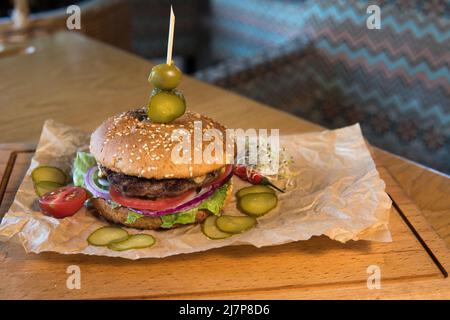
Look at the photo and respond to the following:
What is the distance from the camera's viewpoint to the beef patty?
1.63 m

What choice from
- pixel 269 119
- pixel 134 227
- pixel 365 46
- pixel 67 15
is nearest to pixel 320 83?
pixel 365 46

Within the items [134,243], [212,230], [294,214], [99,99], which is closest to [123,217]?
[134,243]

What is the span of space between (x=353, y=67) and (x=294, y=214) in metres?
2.26

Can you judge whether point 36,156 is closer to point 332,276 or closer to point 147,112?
point 147,112

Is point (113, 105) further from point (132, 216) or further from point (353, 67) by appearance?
point (353, 67)

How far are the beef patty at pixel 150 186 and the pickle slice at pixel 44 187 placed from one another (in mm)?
306

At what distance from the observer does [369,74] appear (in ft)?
12.1

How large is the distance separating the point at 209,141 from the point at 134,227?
0.34 meters

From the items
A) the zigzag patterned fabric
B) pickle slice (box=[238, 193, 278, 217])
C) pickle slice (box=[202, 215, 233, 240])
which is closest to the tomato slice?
pickle slice (box=[202, 215, 233, 240])

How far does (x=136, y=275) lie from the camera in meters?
1.47

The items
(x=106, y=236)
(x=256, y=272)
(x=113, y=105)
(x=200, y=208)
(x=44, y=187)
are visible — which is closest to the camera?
(x=256, y=272)

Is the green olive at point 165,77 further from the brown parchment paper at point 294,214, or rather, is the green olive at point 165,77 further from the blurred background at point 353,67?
the blurred background at point 353,67

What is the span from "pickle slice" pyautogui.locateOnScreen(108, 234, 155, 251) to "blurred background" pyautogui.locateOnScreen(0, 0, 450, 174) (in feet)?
6.60

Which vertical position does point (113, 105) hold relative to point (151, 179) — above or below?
below
